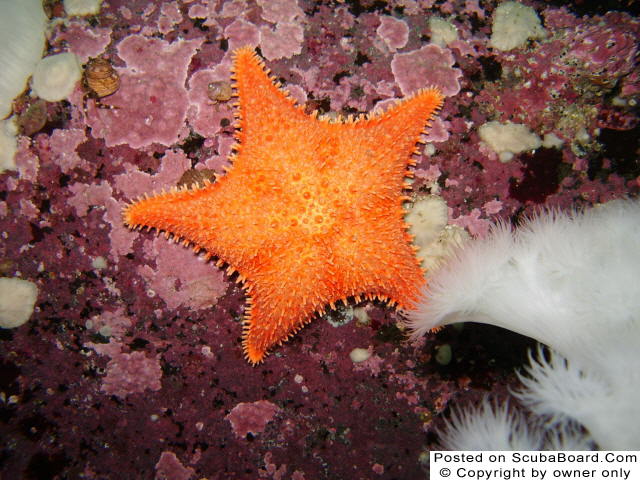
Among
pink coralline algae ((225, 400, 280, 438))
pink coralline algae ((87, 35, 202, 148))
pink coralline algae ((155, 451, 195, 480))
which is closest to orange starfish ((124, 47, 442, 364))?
pink coralline algae ((87, 35, 202, 148))

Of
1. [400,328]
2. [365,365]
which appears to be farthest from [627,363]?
[365,365]

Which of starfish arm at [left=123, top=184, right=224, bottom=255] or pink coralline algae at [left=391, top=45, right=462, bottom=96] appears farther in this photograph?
pink coralline algae at [left=391, top=45, right=462, bottom=96]

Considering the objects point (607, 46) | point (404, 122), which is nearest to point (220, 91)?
point (404, 122)

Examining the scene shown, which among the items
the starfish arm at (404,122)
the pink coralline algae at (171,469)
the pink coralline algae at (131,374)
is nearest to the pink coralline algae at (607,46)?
the starfish arm at (404,122)

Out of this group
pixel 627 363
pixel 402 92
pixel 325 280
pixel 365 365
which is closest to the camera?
pixel 627 363

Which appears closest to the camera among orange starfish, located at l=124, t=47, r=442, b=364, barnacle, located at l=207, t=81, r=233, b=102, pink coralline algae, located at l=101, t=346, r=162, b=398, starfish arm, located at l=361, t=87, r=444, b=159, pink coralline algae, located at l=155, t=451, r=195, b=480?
orange starfish, located at l=124, t=47, r=442, b=364

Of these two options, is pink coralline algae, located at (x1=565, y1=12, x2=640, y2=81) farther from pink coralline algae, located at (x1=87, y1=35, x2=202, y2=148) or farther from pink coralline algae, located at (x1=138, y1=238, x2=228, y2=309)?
pink coralline algae, located at (x1=138, y1=238, x2=228, y2=309)

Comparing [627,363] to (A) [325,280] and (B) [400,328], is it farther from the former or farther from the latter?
(A) [325,280]
